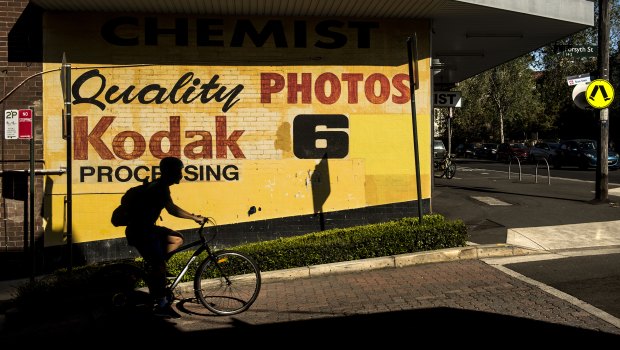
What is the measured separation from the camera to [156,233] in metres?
6.21

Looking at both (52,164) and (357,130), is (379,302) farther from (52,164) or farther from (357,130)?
(52,164)

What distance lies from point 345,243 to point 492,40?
7409 mm

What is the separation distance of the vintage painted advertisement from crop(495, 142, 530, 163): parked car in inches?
1226

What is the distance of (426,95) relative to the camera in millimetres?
11094

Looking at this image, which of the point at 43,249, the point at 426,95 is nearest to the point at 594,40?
the point at 426,95

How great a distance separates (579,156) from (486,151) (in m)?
19.1

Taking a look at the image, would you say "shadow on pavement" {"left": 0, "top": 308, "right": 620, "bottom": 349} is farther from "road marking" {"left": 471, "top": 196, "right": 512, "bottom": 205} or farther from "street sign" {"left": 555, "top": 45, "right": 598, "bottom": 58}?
"street sign" {"left": 555, "top": 45, "right": 598, "bottom": 58}

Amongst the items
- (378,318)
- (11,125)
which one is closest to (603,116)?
(378,318)

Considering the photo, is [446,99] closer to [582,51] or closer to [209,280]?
[582,51]

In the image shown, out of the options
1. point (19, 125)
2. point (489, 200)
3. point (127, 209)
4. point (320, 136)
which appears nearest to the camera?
point (127, 209)

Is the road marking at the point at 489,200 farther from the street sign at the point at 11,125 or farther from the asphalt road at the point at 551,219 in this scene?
the street sign at the point at 11,125

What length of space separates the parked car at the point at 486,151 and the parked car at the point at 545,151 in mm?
9770

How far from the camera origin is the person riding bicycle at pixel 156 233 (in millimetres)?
6145

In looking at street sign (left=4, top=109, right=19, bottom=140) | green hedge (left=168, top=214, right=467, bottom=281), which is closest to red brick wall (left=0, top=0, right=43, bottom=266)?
street sign (left=4, top=109, right=19, bottom=140)
